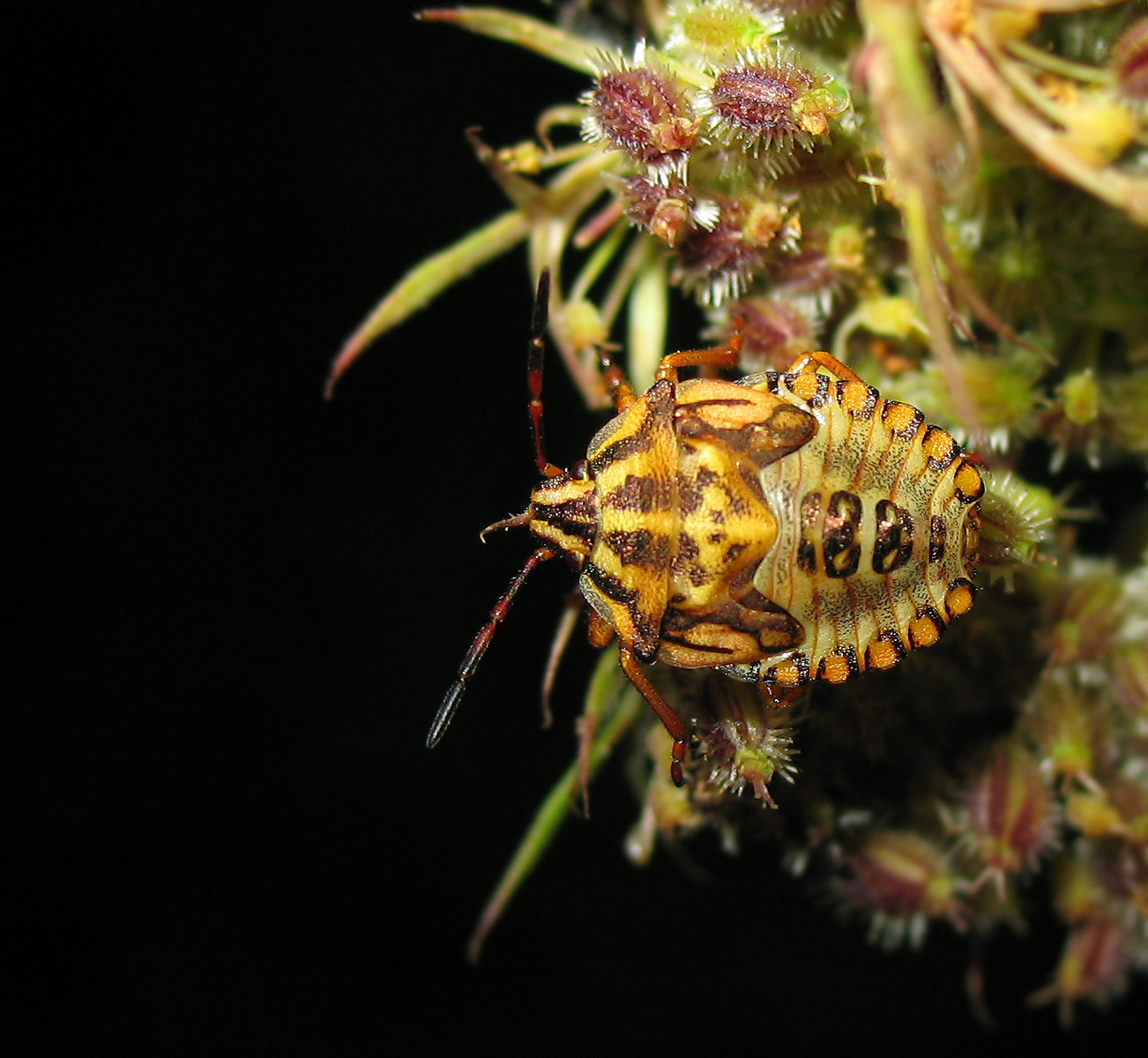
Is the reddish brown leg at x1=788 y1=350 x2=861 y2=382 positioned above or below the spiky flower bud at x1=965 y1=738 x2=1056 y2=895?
above

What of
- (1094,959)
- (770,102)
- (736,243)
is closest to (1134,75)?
(770,102)

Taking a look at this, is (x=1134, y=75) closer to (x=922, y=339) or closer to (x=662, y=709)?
(x=922, y=339)

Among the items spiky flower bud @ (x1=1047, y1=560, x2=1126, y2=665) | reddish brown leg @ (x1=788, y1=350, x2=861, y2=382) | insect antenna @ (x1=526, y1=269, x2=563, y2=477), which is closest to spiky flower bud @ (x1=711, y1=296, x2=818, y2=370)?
reddish brown leg @ (x1=788, y1=350, x2=861, y2=382)

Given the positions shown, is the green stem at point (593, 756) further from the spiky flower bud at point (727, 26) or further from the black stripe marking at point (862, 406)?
the spiky flower bud at point (727, 26)

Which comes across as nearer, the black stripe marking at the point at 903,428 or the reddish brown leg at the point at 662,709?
the black stripe marking at the point at 903,428

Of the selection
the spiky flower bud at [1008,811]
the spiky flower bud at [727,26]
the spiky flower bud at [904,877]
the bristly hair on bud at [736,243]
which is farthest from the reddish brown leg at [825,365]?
the spiky flower bud at [904,877]

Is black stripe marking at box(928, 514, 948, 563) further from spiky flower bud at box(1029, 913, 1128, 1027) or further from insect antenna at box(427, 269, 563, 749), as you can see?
spiky flower bud at box(1029, 913, 1128, 1027)

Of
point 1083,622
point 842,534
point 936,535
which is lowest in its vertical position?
point 1083,622
